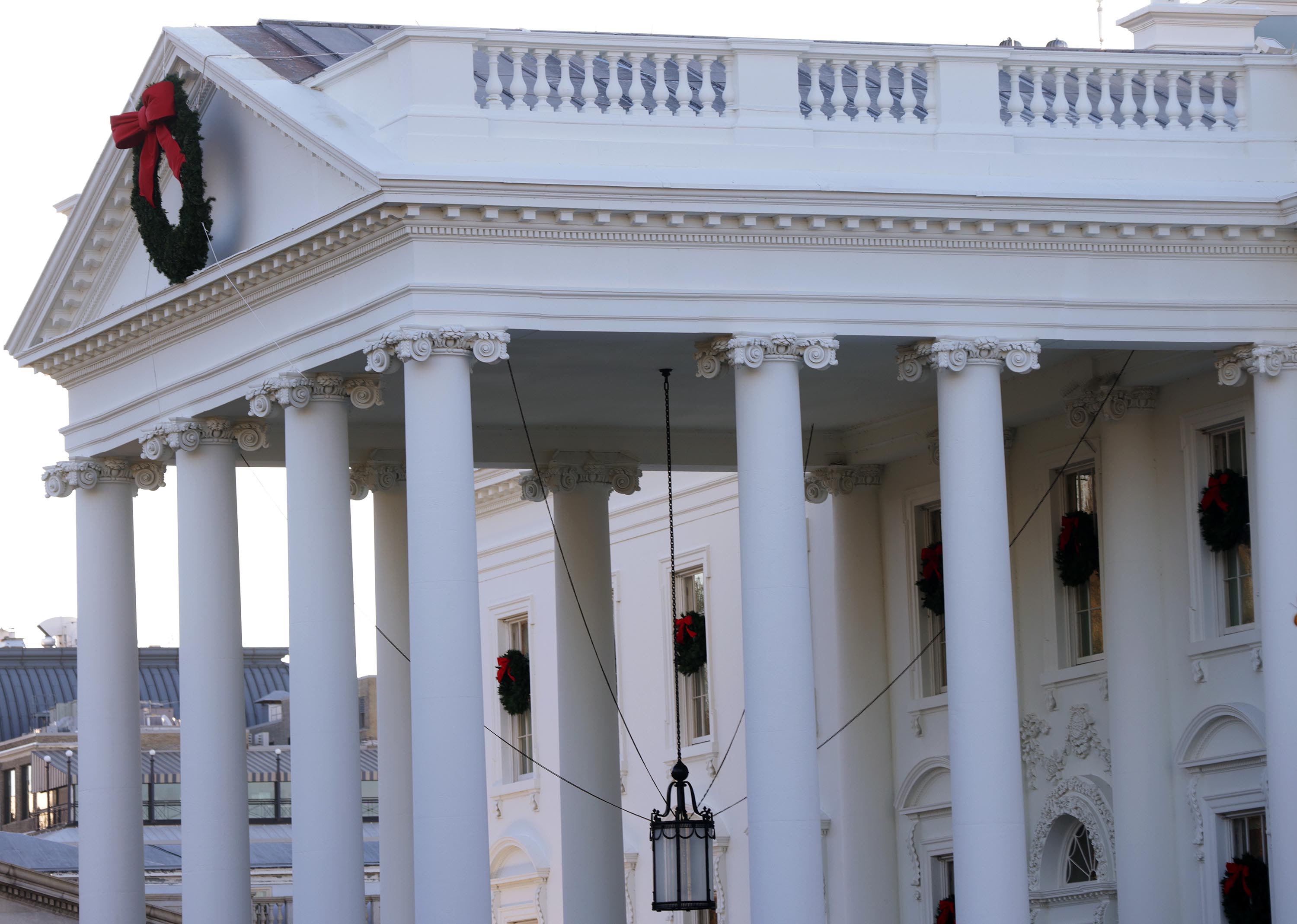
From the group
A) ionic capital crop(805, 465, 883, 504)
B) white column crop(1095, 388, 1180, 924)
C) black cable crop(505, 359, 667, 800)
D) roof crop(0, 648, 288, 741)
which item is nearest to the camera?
white column crop(1095, 388, 1180, 924)

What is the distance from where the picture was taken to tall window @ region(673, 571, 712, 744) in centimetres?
4009

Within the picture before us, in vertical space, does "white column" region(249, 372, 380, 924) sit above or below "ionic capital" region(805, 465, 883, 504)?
below

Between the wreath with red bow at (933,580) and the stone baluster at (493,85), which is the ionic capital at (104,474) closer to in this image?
the stone baluster at (493,85)

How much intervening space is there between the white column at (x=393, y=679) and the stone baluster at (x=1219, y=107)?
37.4 feet

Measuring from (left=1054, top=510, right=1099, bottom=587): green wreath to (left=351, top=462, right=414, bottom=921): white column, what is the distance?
29.2 ft

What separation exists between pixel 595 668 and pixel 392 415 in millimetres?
4547

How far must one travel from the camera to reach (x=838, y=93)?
2748 cm

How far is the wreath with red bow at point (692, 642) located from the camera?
39.9 meters

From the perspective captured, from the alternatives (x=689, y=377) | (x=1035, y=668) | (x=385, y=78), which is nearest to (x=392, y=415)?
(x=689, y=377)

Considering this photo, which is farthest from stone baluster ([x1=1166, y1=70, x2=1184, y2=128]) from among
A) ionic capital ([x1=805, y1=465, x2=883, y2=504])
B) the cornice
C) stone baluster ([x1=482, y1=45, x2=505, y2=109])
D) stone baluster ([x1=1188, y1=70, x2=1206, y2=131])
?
ionic capital ([x1=805, y1=465, x2=883, y2=504])

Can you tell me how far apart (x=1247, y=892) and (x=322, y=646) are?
1146 cm

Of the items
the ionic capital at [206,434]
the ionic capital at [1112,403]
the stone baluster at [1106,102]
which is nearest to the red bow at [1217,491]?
the ionic capital at [1112,403]

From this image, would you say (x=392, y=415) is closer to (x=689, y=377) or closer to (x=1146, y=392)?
(x=689, y=377)

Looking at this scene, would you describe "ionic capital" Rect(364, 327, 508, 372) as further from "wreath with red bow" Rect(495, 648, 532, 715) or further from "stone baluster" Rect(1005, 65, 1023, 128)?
"wreath with red bow" Rect(495, 648, 532, 715)
